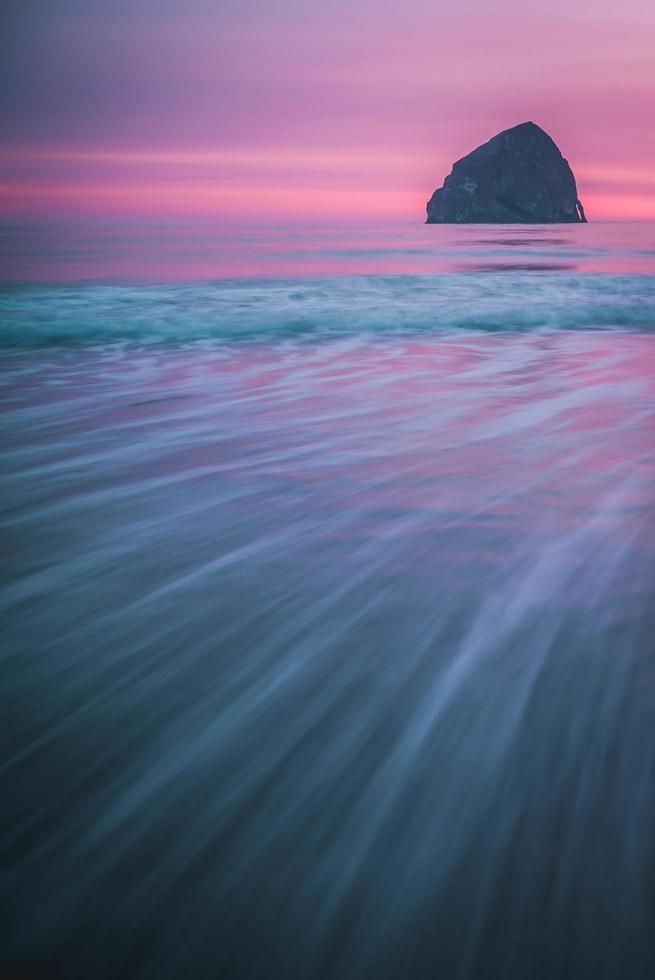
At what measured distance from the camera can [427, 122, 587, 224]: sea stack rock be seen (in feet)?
299

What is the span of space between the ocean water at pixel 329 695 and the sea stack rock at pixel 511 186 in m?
94.8

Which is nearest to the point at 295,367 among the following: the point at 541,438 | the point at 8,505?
the point at 541,438

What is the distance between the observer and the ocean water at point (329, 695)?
1.09 meters

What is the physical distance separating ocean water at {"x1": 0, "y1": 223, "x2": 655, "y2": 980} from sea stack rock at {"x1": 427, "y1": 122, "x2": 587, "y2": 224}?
94.8 m

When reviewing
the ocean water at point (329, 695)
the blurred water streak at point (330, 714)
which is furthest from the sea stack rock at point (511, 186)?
the blurred water streak at point (330, 714)

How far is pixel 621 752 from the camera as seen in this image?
4.77 feet

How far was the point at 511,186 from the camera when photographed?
9512 cm

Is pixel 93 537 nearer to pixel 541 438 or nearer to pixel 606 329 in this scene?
pixel 541 438

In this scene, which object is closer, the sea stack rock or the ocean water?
the ocean water

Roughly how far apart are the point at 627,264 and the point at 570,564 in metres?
18.4

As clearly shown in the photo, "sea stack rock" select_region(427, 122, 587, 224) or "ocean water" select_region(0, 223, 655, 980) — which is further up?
"sea stack rock" select_region(427, 122, 587, 224)

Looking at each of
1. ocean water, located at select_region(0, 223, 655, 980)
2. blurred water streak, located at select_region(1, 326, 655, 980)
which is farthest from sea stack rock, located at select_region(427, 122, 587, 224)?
blurred water streak, located at select_region(1, 326, 655, 980)

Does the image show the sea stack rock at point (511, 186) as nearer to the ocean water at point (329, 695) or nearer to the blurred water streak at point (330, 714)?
the ocean water at point (329, 695)

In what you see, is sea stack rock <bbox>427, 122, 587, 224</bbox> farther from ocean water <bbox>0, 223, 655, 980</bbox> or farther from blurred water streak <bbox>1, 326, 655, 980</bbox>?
blurred water streak <bbox>1, 326, 655, 980</bbox>
